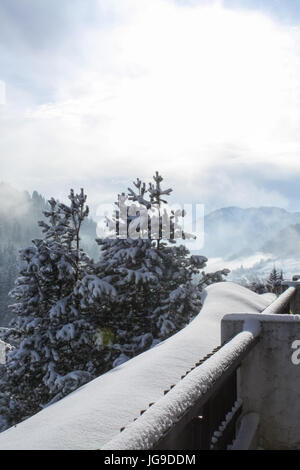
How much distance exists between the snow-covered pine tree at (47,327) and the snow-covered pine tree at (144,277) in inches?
43.9

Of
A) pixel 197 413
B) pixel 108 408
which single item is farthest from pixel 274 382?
pixel 197 413

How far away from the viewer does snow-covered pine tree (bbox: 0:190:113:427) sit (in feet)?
48.8

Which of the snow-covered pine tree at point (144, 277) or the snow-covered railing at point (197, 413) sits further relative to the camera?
the snow-covered pine tree at point (144, 277)

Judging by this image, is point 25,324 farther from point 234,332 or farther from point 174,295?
point 234,332

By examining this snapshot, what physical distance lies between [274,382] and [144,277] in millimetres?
11700

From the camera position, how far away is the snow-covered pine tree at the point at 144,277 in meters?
15.8

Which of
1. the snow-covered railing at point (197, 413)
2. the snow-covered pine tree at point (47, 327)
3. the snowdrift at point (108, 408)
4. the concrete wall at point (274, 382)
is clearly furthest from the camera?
the snow-covered pine tree at point (47, 327)

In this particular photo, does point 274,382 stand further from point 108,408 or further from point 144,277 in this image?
point 144,277

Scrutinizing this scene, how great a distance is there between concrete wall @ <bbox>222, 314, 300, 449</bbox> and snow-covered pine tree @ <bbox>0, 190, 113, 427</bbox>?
11012 millimetres

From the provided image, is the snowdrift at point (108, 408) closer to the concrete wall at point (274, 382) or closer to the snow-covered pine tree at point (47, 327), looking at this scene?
the concrete wall at point (274, 382)

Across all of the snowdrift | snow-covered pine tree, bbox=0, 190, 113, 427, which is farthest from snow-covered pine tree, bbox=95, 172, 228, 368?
the snowdrift

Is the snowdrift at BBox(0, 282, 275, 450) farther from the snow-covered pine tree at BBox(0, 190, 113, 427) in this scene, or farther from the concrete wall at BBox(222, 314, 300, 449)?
the snow-covered pine tree at BBox(0, 190, 113, 427)

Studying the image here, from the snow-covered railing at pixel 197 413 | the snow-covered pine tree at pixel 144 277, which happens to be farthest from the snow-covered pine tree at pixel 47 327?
the snow-covered railing at pixel 197 413
